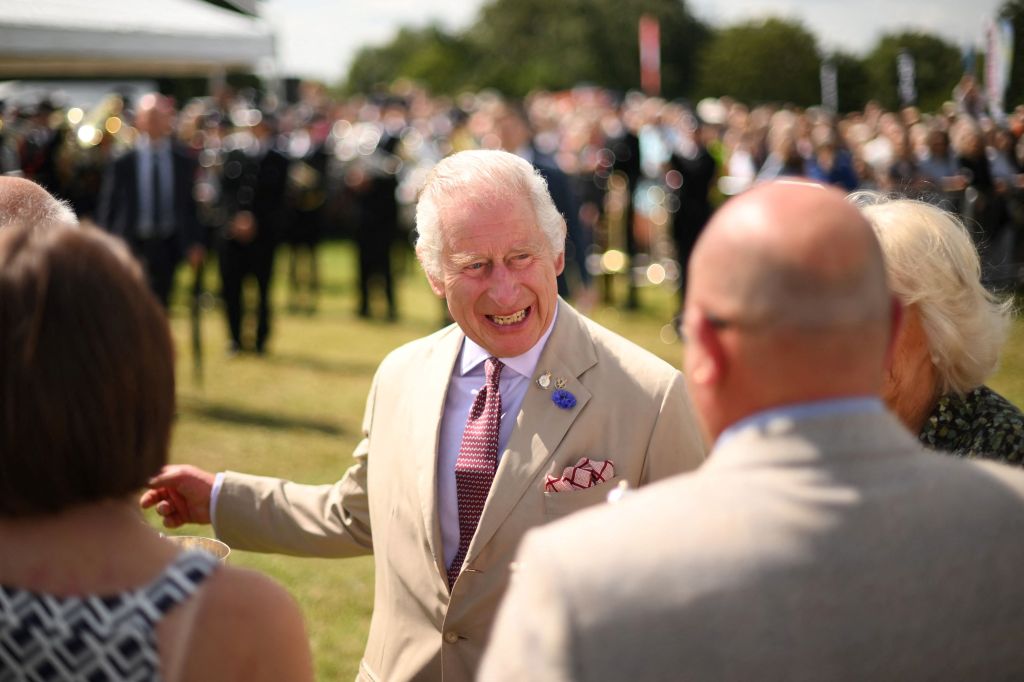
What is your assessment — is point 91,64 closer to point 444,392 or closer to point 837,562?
point 444,392

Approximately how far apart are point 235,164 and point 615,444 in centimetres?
989

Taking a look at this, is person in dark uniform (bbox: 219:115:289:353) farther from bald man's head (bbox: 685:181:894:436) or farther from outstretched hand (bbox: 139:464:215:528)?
bald man's head (bbox: 685:181:894:436)

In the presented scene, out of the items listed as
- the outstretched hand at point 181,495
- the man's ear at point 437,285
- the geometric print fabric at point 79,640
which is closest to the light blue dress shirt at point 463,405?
the man's ear at point 437,285

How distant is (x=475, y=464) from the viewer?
8.53 ft

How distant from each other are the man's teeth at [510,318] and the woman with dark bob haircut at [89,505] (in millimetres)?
1314

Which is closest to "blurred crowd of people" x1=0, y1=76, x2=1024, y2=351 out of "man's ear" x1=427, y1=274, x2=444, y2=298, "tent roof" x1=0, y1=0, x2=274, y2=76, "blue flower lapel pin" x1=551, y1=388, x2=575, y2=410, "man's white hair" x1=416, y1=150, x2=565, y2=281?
"tent roof" x1=0, y1=0, x2=274, y2=76

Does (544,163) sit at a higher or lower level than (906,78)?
lower

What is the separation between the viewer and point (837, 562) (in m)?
1.34

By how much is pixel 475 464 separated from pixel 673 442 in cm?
49

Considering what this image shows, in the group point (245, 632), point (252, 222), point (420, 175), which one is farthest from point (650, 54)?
point (245, 632)

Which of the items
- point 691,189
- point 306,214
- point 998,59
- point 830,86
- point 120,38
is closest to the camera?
point 120,38

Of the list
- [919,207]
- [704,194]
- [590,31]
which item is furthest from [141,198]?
[590,31]

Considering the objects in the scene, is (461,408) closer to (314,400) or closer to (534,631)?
(534,631)

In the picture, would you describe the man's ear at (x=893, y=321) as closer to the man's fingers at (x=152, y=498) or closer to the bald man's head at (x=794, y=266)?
the bald man's head at (x=794, y=266)
